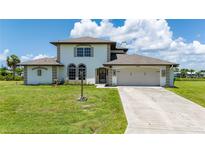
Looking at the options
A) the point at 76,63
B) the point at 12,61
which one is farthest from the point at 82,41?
the point at 12,61

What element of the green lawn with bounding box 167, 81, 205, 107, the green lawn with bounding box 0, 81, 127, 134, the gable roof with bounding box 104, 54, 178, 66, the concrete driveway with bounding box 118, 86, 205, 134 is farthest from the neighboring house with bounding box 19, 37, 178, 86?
the concrete driveway with bounding box 118, 86, 205, 134

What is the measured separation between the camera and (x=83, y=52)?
2456 centimetres

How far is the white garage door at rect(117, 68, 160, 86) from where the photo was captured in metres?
23.0

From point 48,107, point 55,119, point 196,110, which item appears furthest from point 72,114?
point 196,110

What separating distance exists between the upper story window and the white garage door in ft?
14.6

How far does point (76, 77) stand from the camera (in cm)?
2456

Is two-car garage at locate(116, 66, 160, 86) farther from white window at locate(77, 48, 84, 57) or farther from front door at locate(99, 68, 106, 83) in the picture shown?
white window at locate(77, 48, 84, 57)

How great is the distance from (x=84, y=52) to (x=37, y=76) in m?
6.44

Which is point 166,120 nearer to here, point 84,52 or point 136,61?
point 136,61

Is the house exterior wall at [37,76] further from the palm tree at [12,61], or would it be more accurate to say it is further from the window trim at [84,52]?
the palm tree at [12,61]
